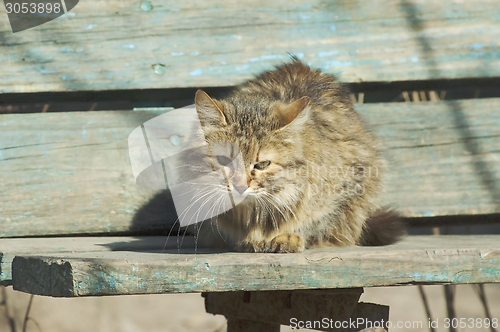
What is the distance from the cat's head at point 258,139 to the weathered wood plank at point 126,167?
2.39 ft

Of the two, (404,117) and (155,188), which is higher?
(404,117)

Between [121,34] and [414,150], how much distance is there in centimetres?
167

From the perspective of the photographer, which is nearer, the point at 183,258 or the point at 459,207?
the point at 183,258

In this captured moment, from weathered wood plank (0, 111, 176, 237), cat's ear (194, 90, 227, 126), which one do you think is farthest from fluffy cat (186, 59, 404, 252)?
weathered wood plank (0, 111, 176, 237)

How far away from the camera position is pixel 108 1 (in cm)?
289

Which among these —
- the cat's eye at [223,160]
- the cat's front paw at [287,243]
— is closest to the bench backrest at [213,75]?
the cat's eye at [223,160]

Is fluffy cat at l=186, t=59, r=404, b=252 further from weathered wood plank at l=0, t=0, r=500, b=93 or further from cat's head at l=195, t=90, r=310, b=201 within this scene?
weathered wood plank at l=0, t=0, r=500, b=93

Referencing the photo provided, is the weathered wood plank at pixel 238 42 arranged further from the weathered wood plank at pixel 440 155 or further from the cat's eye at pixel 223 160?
the cat's eye at pixel 223 160

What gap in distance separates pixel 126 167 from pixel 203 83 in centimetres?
59


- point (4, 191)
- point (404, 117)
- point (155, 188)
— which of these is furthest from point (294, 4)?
point (4, 191)

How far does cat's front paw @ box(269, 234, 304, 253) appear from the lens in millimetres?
2014

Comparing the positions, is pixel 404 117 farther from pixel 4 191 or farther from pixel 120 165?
pixel 4 191

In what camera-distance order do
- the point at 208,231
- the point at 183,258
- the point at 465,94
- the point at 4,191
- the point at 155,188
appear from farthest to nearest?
the point at 465,94 → the point at 155,188 → the point at 4,191 → the point at 208,231 → the point at 183,258

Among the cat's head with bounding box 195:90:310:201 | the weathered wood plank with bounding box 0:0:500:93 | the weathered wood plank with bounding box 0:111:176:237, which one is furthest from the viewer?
the weathered wood plank with bounding box 0:0:500:93
